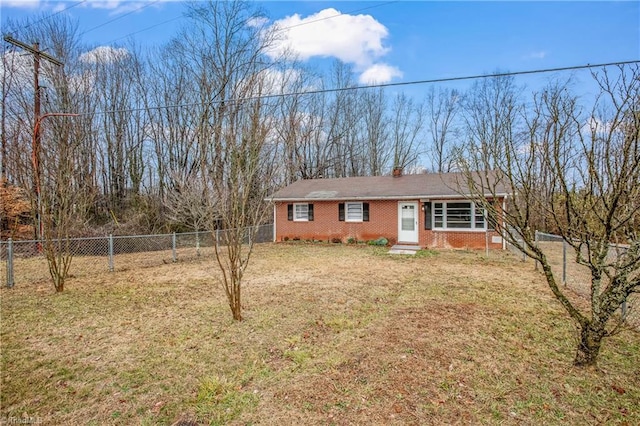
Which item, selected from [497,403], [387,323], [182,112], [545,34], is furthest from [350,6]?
[182,112]

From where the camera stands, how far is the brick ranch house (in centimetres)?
1307

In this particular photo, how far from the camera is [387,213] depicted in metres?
14.5

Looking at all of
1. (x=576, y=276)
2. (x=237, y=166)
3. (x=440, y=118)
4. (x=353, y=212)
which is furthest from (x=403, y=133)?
(x=237, y=166)

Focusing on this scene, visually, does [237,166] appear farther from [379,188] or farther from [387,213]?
[379,188]

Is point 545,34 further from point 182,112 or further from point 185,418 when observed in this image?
point 182,112

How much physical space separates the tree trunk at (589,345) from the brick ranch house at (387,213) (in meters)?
8.98

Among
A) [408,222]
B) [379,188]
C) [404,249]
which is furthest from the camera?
[379,188]

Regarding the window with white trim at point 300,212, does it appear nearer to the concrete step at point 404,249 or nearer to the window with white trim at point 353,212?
the window with white trim at point 353,212

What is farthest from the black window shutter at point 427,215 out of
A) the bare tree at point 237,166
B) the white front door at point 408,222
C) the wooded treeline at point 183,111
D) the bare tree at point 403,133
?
the bare tree at point 403,133

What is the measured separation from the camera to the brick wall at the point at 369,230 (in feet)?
42.9

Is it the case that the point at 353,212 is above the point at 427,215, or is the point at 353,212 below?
above

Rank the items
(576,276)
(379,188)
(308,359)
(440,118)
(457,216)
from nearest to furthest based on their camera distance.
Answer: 1. (308,359)
2. (576,276)
3. (457,216)
4. (379,188)
5. (440,118)

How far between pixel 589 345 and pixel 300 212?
45.2ft

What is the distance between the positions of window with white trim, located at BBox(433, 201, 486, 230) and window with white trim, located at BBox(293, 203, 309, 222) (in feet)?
20.4
